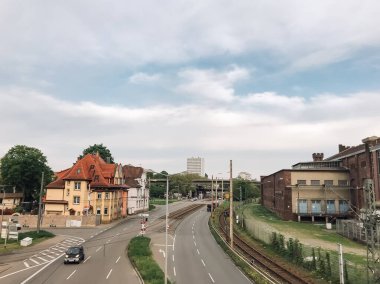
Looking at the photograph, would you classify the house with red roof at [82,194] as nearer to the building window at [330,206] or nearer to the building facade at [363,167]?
the building window at [330,206]

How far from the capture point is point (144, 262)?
3891 cm

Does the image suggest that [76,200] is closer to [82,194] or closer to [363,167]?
[82,194]

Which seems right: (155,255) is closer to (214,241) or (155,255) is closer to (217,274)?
(217,274)

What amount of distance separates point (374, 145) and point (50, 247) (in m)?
57.2

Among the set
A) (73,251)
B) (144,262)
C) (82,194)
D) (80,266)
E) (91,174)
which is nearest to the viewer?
(144,262)

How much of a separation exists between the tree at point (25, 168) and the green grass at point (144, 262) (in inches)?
1905

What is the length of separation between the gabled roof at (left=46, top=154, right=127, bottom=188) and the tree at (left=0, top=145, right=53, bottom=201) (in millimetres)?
11012

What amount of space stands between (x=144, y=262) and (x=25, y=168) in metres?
62.1

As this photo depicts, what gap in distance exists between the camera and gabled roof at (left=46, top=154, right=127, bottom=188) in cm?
8050

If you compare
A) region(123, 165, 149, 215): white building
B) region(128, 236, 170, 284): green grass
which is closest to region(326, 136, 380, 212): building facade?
region(128, 236, 170, 284): green grass

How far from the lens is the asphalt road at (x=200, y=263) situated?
35031 millimetres

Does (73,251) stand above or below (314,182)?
below

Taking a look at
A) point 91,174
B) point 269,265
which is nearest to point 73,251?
point 269,265

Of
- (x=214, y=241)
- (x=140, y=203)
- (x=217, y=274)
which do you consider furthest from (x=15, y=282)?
(x=140, y=203)
